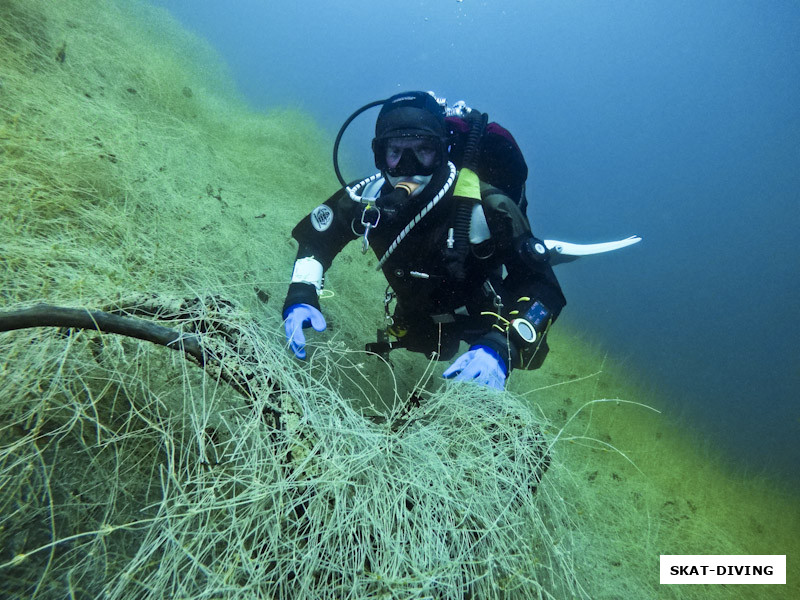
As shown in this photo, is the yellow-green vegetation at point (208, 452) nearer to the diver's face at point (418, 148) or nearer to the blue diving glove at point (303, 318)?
the blue diving glove at point (303, 318)

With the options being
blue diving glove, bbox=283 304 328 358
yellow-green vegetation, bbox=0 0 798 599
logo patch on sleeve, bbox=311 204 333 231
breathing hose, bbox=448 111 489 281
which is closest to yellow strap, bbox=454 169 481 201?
breathing hose, bbox=448 111 489 281

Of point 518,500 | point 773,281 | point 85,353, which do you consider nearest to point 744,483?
point 518,500

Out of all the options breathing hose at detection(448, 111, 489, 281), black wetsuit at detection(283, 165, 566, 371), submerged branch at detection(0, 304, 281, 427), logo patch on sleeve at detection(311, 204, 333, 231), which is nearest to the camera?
submerged branch at detection(0, 304, 281, 427)

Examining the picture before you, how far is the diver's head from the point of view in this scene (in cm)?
297

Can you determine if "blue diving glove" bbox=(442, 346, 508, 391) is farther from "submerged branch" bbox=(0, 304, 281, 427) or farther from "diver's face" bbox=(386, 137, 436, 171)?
"diver's face" bbox=(386, 137, 436, 171)

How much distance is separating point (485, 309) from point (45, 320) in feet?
9.81

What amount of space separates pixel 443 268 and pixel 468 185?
75cm

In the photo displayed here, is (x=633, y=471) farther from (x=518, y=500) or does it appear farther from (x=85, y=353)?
(x=85, y=353)

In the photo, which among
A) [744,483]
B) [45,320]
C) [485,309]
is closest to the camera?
[45,320]

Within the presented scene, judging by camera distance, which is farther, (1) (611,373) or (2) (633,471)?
(1) (611,373)

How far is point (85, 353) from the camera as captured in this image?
52.5 inches

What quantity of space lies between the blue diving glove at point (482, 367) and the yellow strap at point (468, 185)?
4.29ft

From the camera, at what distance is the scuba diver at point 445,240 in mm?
2877

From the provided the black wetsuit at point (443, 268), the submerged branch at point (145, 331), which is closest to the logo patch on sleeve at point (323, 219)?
the black wetsuit at point (443, 268)
